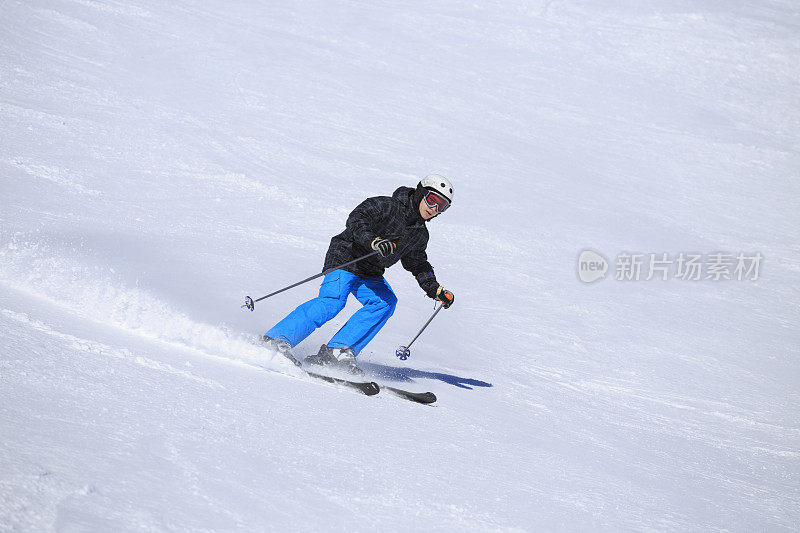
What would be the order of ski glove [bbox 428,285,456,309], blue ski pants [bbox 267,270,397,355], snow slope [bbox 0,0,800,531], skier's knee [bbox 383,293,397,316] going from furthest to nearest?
1. ski glove [bbox 428,285,456,309]
2. skier's knee [bbox 383,293,397,316]
3. blue ski pants [bbox 267,270,397,355]
4. snow slope [bbox 0,0,800,531]

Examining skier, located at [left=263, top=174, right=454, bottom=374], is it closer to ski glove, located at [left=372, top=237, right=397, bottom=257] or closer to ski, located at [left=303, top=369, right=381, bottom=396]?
ski glove, located at [left=372, top=237, right=397, bottom=257]

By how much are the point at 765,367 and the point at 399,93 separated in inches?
374

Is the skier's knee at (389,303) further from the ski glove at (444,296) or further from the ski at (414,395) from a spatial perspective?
the ski at (414,395)

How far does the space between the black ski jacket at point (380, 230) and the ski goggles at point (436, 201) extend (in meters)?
0.09

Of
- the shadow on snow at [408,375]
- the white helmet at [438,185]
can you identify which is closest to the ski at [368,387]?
the shadow on snow at [408,375]

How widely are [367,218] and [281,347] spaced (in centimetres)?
109

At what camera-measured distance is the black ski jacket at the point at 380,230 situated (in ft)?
17.1

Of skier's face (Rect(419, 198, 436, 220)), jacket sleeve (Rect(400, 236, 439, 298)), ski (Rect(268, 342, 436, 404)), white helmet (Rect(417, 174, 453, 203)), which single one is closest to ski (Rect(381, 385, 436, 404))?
ski (Rect(268, 342, 436, 404))

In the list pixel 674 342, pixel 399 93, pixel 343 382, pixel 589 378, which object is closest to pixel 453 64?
pixel 399 93

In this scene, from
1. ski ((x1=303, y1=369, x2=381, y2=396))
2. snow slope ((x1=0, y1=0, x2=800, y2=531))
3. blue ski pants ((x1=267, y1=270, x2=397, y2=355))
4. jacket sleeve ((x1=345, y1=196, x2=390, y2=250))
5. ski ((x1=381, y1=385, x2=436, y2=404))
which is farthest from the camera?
jacket sleeve ((x1=345, y1=196, x2=390, y2=250))

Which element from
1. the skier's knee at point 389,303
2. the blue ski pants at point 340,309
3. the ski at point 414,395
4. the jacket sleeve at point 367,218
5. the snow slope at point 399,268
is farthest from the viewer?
the skier's knee at point 389,303

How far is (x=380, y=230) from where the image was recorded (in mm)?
5289

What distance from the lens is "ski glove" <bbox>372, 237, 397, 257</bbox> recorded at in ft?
16.0

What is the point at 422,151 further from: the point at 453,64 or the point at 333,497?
the point at 333,497
